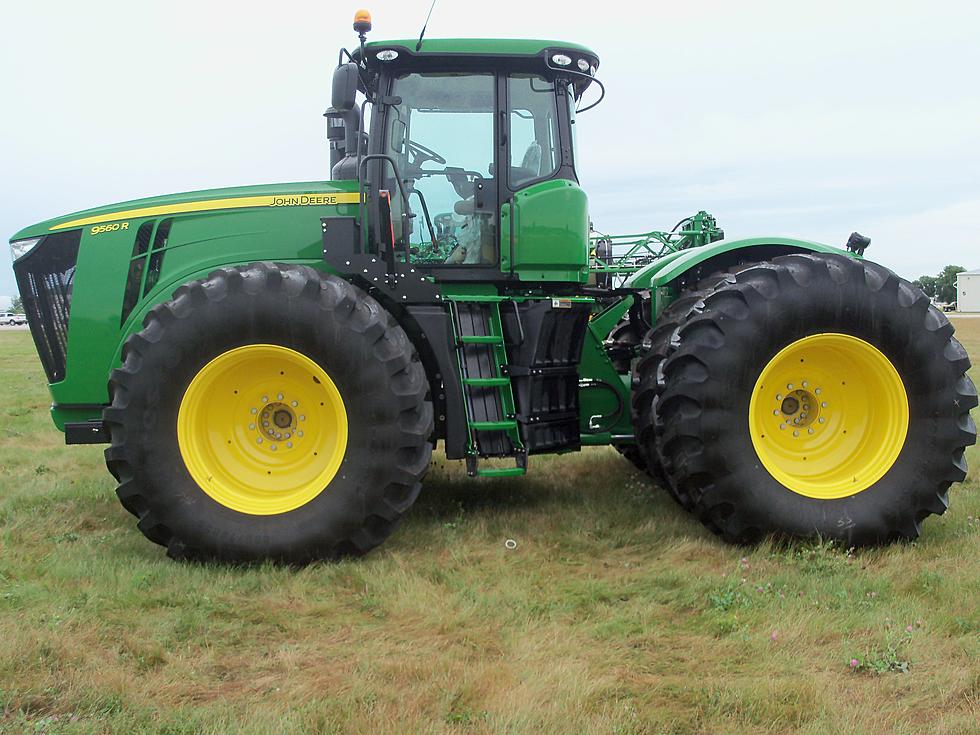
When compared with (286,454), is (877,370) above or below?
above

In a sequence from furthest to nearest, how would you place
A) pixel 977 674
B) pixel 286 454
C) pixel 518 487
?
pixel 518 487 < pixel 286 454 < pixel 977 674

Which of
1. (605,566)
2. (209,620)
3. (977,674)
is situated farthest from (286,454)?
(977,674)

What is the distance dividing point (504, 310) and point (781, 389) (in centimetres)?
176

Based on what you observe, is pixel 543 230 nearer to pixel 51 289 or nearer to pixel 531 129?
pixel 531 129

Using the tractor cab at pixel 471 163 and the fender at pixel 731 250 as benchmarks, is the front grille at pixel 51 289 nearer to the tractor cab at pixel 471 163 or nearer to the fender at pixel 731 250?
the tractor cab at pixel 471 163

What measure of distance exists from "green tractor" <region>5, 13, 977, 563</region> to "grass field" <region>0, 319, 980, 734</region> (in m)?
0.35

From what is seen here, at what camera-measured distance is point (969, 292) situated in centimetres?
7806

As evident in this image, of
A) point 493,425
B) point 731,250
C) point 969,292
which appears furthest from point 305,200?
point 969,292

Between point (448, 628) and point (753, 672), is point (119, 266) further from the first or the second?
point (753, 672)

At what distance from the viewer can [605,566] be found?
14.5 ft

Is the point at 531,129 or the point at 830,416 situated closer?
the point at 830,416

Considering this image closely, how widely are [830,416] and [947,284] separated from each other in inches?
3882

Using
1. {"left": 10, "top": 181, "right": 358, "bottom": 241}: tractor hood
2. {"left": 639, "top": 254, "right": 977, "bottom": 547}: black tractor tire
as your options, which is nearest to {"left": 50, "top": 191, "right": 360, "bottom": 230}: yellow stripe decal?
{"left": 10, "top": 181, "right": 358, "bottom": 241}: tractor hood

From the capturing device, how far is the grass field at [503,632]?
2.85m
